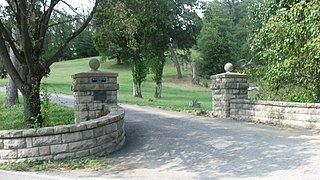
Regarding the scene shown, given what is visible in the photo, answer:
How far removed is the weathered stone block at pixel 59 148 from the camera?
23.4 ft

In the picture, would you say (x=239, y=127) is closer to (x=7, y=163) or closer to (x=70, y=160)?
(x=70, y=160)

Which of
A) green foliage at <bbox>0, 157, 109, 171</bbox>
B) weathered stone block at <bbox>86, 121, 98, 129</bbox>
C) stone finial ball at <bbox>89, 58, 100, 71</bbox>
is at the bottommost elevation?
green foliage at <bbox>0, 157, 109, 171</bbox>

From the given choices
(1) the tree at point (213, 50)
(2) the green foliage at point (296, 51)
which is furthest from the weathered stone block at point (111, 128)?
(1) the tree at point (213, 50)

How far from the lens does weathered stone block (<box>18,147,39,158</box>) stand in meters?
6.94

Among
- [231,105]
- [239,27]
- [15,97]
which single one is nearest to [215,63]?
[239,27]

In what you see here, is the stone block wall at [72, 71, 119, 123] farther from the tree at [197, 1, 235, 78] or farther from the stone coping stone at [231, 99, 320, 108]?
the tree at [197, 1, 235, 78]

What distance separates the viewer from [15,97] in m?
18.4

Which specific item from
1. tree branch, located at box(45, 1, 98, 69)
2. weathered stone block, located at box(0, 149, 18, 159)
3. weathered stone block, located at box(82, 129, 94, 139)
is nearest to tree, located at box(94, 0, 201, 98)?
tree branch, located at box(45, 1, 98, 69)

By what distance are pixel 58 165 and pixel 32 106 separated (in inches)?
138

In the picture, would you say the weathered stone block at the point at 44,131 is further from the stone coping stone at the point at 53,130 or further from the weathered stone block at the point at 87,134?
the weathered stone block at the point at 87,134

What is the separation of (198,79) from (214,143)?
40247 millimetres

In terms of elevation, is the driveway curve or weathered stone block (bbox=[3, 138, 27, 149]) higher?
weathered stone block (bbox=[3, 138, 27, 149])

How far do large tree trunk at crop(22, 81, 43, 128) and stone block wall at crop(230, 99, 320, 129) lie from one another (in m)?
6.04

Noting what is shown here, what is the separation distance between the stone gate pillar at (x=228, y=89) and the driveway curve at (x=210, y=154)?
1.44 m
